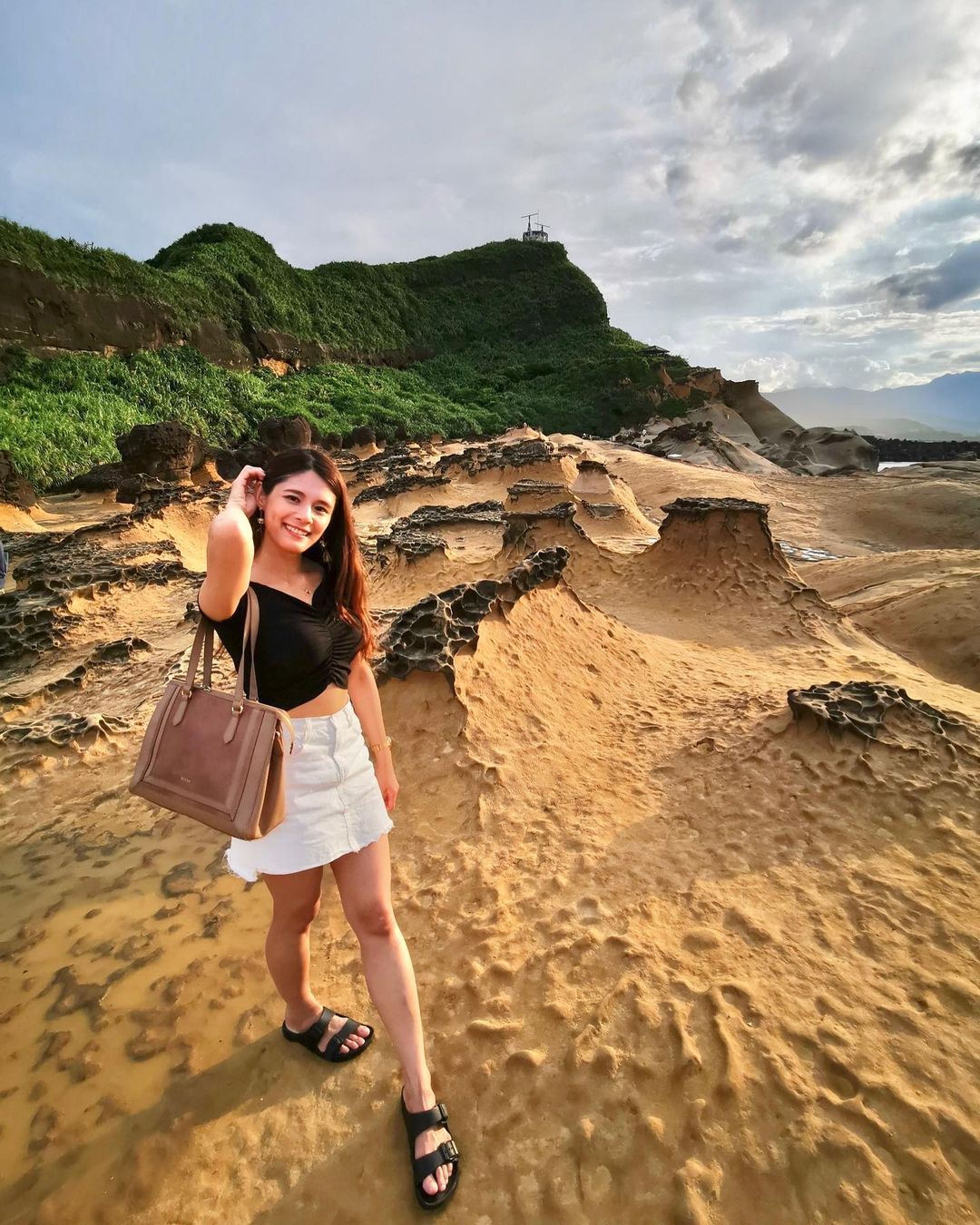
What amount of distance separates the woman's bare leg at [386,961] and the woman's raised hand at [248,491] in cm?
98

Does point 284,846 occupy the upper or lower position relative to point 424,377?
lower

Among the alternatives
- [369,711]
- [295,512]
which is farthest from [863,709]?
[295,512]

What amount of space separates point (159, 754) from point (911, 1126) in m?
2.28

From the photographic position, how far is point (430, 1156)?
1594 millimetres

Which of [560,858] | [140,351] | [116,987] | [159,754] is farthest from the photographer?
[140,351]

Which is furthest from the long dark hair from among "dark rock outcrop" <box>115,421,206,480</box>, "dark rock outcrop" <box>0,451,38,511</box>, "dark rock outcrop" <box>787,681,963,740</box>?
"dark rock outcrop" <box>115,421,206,480</box>

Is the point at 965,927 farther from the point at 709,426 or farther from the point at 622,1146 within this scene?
the point at 709,426

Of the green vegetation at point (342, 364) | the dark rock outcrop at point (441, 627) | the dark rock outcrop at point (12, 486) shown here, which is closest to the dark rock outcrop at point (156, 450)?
the green vegetation at point (342, 364)

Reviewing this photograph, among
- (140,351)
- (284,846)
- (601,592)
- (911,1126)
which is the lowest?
(601,592)

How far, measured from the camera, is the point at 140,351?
76.2 ft

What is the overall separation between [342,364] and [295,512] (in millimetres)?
39788

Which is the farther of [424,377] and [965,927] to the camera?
[424,377]

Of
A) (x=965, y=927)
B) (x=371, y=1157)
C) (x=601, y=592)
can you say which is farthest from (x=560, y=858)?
(x=601, y=592)

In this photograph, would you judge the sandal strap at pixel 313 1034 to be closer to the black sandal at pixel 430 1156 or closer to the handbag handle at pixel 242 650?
the black sandal at pixel 430 1156
